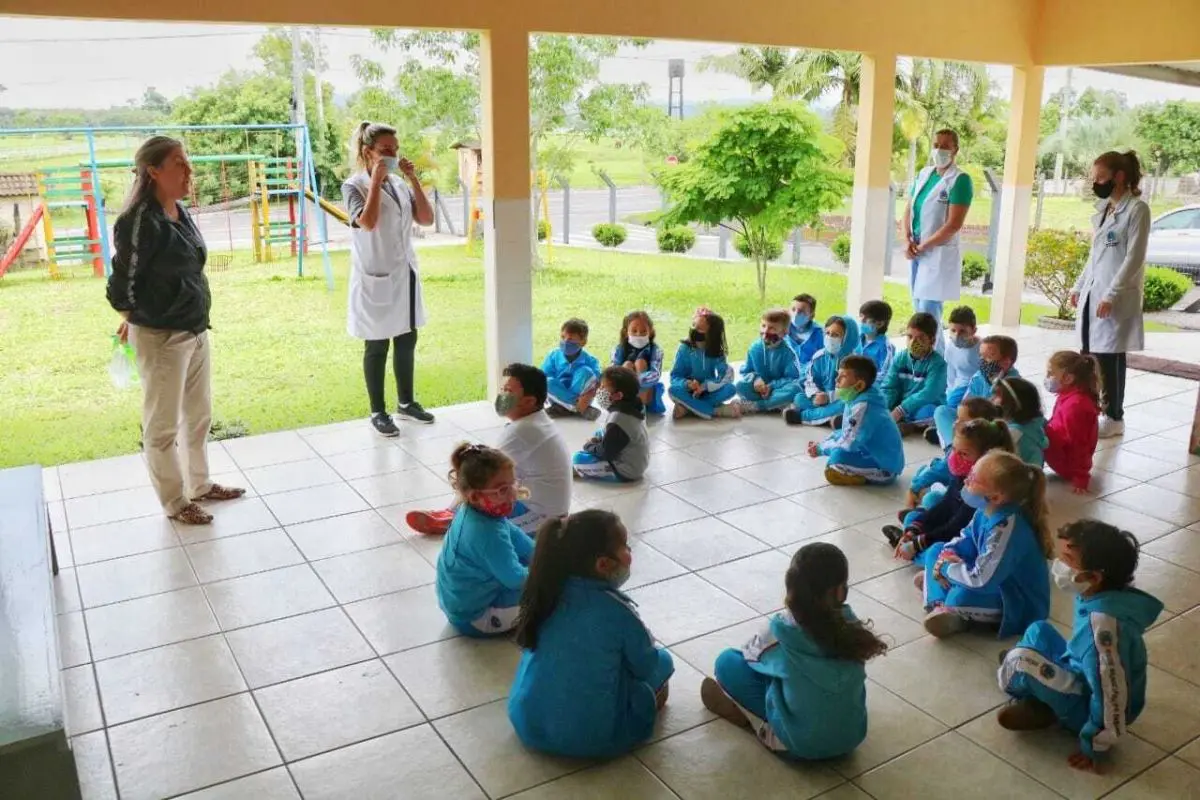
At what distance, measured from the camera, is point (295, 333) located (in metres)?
9.94

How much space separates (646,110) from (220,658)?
1186 centimetres

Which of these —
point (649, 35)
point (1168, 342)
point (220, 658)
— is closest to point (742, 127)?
point (649, 35)

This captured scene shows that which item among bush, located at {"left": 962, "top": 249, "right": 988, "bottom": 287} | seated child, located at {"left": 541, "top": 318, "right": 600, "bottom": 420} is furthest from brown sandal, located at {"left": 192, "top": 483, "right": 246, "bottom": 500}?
bush, located at {"left": 962, "top": 249, "right": 988, "bottom": 287}

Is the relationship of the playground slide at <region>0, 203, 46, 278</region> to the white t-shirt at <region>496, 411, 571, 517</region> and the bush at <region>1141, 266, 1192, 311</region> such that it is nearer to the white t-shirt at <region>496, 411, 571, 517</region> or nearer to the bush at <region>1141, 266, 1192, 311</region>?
the white t-shirt at <region>496, 411, 571, 517</region>

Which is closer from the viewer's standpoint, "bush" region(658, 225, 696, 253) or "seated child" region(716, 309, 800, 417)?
"seated child" region(716, 309, 800, 417)

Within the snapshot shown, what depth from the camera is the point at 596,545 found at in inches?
101

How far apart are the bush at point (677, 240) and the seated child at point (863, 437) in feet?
36.1

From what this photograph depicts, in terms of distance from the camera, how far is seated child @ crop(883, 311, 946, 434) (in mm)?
5613

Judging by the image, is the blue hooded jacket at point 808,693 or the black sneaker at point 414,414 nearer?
the blue hooded jacket at point 808,693

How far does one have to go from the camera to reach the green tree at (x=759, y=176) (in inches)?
387

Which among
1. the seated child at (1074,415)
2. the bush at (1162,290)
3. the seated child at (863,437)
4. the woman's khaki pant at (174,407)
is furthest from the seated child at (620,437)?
the bush at (1162,290)

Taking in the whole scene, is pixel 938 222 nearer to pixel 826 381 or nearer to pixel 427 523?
pixel 826 381

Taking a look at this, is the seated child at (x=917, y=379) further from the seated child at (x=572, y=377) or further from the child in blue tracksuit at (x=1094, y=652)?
the child in blue tracksuit at (x=1094, y=652)

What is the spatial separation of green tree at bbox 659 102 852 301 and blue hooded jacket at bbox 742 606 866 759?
7.80 metres
